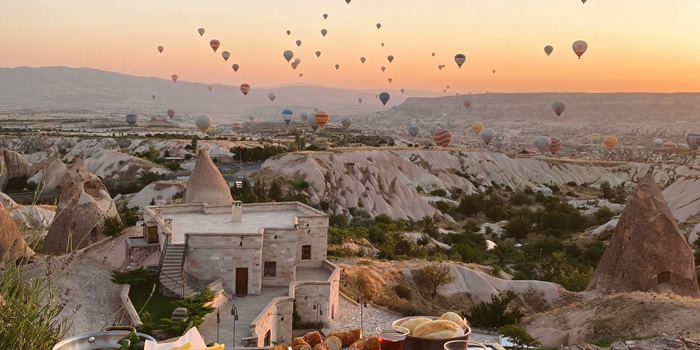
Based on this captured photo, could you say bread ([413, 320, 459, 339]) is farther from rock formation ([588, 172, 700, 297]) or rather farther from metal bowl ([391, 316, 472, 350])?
rock formation ([588, 172, 700, 297])

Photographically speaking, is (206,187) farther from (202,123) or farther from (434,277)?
(202,123)

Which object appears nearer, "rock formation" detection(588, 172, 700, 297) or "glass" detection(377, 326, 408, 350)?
"glass" detection(377, 326, 408, 350)

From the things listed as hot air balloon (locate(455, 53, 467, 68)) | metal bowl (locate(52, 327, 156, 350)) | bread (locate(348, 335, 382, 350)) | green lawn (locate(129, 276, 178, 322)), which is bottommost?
green lawn (locate(129, 276, 178, 322))

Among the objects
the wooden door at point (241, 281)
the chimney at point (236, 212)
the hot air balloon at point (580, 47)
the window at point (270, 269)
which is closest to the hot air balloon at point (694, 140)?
the hot air balloon at point (580, 47)

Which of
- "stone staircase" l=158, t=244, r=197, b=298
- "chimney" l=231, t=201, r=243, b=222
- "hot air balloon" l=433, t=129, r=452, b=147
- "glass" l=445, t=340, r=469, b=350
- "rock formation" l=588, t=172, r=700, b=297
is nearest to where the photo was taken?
"glass" l=445, t=340, r=469, b=350

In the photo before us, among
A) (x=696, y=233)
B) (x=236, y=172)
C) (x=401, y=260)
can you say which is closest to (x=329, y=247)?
(x=401, y=260)

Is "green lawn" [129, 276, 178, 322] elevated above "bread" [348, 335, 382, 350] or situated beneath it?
situated beneath

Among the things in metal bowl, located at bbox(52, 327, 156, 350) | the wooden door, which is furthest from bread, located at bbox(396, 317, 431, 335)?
the wooden door

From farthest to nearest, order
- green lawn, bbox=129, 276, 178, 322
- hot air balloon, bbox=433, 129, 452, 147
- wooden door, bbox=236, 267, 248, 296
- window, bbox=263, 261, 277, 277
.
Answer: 1. hot air balloon, bbox=433, 129, 452, 147
2. window, bbox=263, 261, 277, 277
3. wooden door, bbox=236, 267, 248, 296
4. green lawn, bbox=129, 276, 178, 322

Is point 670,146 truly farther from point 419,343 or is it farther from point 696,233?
point 419,343
